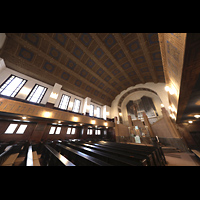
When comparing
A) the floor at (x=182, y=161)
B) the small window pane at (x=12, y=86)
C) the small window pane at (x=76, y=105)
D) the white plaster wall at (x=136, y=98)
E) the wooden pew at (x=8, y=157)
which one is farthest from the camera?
the white plaster wall at (x=136, y=98)

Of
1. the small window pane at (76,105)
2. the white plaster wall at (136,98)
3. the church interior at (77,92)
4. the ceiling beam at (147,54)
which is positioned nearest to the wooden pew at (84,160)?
the church interior at (77,92)

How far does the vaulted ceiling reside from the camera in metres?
6.24

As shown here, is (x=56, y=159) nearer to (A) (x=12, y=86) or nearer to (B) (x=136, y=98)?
(A) (x=12, y=86)

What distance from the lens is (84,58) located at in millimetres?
8352

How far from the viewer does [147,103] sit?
13.3m

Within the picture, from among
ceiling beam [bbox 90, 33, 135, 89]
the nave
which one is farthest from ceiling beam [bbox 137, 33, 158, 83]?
the nave

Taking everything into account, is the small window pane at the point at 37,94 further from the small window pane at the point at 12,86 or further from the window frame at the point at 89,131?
the window frame at the point at 89,131

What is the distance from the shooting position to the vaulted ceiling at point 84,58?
6.24 meters

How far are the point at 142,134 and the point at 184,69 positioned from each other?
1002 centimetres

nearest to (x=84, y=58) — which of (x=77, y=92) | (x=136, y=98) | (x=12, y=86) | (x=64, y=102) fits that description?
(x=77, y=92)

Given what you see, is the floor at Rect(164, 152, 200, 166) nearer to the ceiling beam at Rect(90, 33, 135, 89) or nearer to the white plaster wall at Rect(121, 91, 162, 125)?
the white plaster wall at Rect(121, 91, 162, 125)
